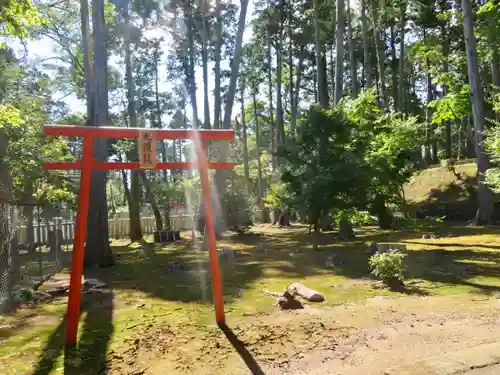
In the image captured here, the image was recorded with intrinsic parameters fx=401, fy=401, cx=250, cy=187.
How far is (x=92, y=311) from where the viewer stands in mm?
5855

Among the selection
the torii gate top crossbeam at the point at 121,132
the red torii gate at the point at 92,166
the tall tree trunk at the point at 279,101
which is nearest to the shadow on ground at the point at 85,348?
the red torii gate at the point at 92,166

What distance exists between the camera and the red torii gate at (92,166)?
4.38 m

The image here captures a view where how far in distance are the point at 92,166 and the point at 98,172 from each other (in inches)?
243

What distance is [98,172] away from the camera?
1050cm

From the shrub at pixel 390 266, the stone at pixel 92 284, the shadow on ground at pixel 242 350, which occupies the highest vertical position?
the shrub at pixel 390 266

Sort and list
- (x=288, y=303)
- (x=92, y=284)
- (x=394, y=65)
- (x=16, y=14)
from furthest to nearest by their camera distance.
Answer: (x=394, y=65), (x=92, y=284), (x=288, y=303), (x=16, y=14)

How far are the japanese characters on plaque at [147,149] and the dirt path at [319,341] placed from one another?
6.62ft

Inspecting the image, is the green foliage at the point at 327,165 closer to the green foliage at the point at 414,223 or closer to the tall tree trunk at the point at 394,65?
the green foliage at the point at 414,223

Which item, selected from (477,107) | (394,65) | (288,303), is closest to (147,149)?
(288,303)

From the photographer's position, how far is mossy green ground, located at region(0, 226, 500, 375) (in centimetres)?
435

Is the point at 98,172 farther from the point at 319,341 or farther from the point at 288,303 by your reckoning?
the point at 319,341

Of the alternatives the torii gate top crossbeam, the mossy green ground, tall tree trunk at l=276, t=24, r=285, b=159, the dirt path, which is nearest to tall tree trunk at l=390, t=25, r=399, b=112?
tall tree trunk at l=276, t=24, r=285, b=159

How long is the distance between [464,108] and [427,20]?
18.3 feet

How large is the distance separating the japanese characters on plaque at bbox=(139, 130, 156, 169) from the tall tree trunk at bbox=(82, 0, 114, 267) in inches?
235
